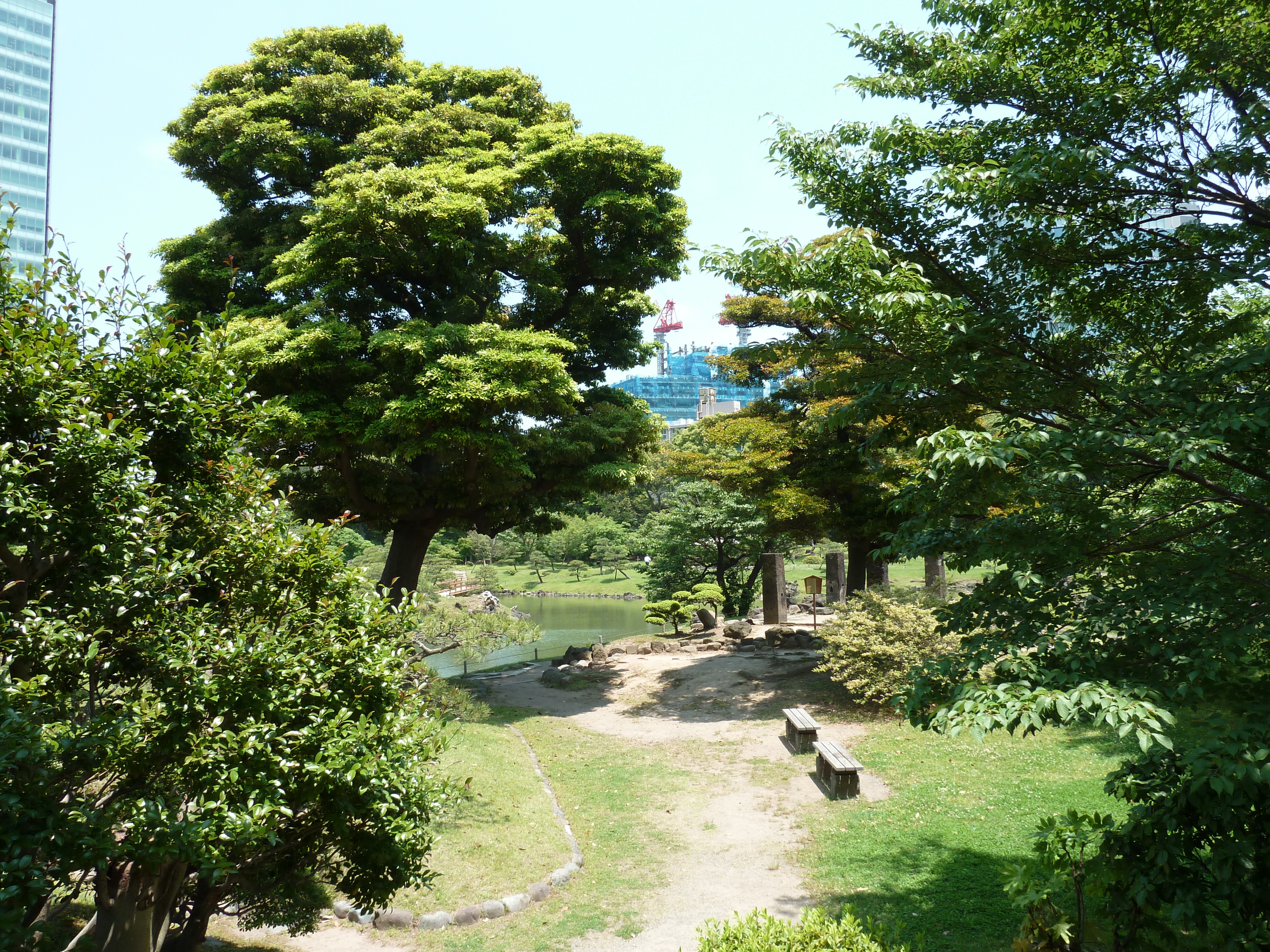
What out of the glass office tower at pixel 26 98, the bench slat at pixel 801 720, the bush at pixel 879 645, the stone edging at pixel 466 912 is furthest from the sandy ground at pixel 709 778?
the glass office tower at pixel 26 98

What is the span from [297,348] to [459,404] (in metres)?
2.64

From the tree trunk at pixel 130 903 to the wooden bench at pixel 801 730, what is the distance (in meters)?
7.98

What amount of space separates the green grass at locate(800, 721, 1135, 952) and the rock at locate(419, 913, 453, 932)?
10.2 feet

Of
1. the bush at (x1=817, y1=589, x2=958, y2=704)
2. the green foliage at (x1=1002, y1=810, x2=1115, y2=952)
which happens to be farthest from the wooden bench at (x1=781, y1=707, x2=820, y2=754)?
the green foliage at (x1=1002, y1=810, x2=1115, y2=952)

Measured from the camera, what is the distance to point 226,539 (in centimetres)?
376

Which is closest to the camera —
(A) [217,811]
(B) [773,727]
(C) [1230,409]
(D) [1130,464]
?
(A) [217,811]

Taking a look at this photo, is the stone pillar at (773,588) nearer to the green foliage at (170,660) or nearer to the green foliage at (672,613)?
the green foliage at (672,613)

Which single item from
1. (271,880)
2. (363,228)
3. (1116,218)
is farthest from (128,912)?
(363,228)

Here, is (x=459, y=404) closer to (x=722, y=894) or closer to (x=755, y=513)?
(x=722, y=894)

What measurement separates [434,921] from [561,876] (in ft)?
4.25

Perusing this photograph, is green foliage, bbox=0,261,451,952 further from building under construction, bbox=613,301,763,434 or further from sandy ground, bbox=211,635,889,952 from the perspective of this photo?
building under construction, bbox=613,301,763,434

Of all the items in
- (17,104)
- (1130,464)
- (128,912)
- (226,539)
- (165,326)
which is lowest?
(128,912)

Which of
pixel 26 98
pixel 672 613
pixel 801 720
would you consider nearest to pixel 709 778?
pixel 801 720

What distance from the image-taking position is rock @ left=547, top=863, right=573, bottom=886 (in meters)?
6.93
